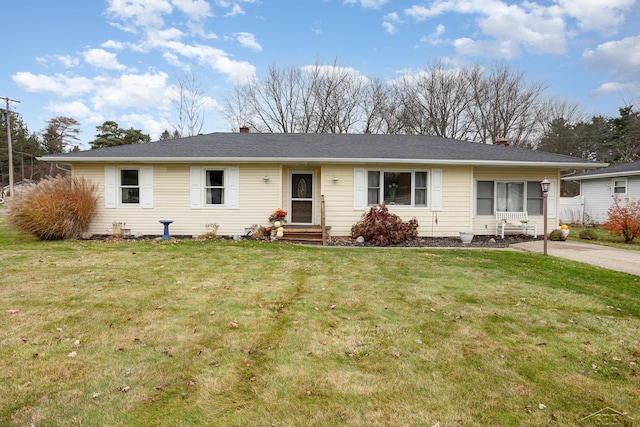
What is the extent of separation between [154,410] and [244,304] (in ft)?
7.00

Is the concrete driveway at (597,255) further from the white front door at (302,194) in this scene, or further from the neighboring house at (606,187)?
the neighboring house at (606,187)

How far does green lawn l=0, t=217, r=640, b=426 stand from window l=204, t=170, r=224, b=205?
510cm

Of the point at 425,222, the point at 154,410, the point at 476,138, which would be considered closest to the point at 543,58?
the point at 476,138

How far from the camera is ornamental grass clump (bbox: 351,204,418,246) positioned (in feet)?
32.6

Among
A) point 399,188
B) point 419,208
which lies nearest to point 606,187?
point 419,208

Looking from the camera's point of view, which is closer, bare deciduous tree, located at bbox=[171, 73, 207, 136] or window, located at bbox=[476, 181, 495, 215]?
window, located at bbox=[476, 181, 495, 215]

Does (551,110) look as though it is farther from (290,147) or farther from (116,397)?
(116,397)

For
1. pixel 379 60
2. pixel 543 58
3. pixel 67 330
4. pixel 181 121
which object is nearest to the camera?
pixel 67 330

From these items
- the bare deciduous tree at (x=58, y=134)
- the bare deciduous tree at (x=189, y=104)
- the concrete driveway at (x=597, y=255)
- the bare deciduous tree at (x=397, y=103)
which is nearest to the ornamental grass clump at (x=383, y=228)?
the concrete driveway at (x=597, y=255)

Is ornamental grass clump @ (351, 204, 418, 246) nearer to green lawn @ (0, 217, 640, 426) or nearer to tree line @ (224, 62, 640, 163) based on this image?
green lawn @ (0, 217, 640, 426)

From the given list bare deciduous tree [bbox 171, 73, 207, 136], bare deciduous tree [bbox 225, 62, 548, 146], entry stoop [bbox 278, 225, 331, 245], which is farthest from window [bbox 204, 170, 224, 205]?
bare deciduous tree [bbox 171, 73, 207, 136]

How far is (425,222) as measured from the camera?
36.0 ft

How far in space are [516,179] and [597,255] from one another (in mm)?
3991

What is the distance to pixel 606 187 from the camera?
1694cm
